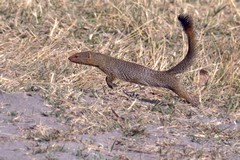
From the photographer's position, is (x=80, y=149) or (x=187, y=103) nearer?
(x=80, y=149)

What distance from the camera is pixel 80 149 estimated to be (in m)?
4.52

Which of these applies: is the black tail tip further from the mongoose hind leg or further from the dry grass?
the dry grass

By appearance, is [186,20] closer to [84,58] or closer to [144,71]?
[144,71]

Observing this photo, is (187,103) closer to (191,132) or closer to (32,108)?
(191,132)

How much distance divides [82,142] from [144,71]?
103 centimetres

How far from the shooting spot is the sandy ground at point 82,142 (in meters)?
4.46

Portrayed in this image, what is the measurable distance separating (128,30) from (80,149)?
112 inches

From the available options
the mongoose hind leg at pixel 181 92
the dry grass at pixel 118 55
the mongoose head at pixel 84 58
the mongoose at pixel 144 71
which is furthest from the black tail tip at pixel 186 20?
the mongoose head at pixel 84 58

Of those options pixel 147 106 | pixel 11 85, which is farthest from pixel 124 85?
pixel 11 85

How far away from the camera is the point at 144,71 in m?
A: 5.52

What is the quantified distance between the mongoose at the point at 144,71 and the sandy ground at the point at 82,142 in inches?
17.4

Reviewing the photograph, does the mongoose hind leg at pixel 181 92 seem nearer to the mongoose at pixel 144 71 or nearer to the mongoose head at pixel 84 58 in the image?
the mongoose at pixel 144 71

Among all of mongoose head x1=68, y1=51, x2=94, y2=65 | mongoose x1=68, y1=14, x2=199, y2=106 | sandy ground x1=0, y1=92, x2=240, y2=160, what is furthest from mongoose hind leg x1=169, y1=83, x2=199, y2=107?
mongoose head x1=68, y1=51, x2=94, y2=65

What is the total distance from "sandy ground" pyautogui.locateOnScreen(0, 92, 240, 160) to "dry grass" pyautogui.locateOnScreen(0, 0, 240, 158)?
0.23ft
